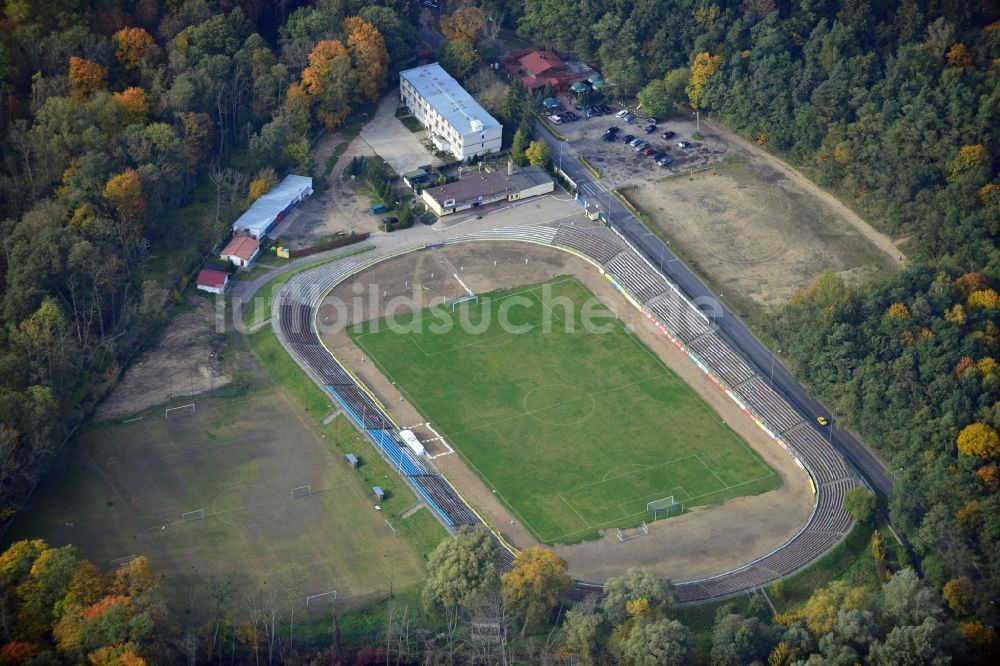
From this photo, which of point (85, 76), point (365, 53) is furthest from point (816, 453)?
point (85, 76)

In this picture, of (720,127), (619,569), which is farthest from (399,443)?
(720,127)

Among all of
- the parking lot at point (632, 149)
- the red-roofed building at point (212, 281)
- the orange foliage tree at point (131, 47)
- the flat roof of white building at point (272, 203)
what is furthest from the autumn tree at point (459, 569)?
the orange foliage tree at point (131, 47)

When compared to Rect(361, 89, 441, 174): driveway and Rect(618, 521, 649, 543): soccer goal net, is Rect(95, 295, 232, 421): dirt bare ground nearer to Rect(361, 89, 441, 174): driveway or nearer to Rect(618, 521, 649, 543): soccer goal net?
Rect(361, 89, 441, 174): driveway

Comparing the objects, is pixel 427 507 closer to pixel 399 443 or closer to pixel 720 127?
pixel 399 443

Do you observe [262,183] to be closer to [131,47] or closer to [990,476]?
[131,47]

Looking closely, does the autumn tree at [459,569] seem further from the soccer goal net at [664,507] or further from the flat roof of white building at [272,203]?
the flat roof of white building at [272,203]

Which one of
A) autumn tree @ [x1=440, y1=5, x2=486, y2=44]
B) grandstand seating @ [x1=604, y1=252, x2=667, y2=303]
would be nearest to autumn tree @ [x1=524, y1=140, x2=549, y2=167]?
grandstand seating @ [x1=604, y1=252, x2=667, y2=303]
